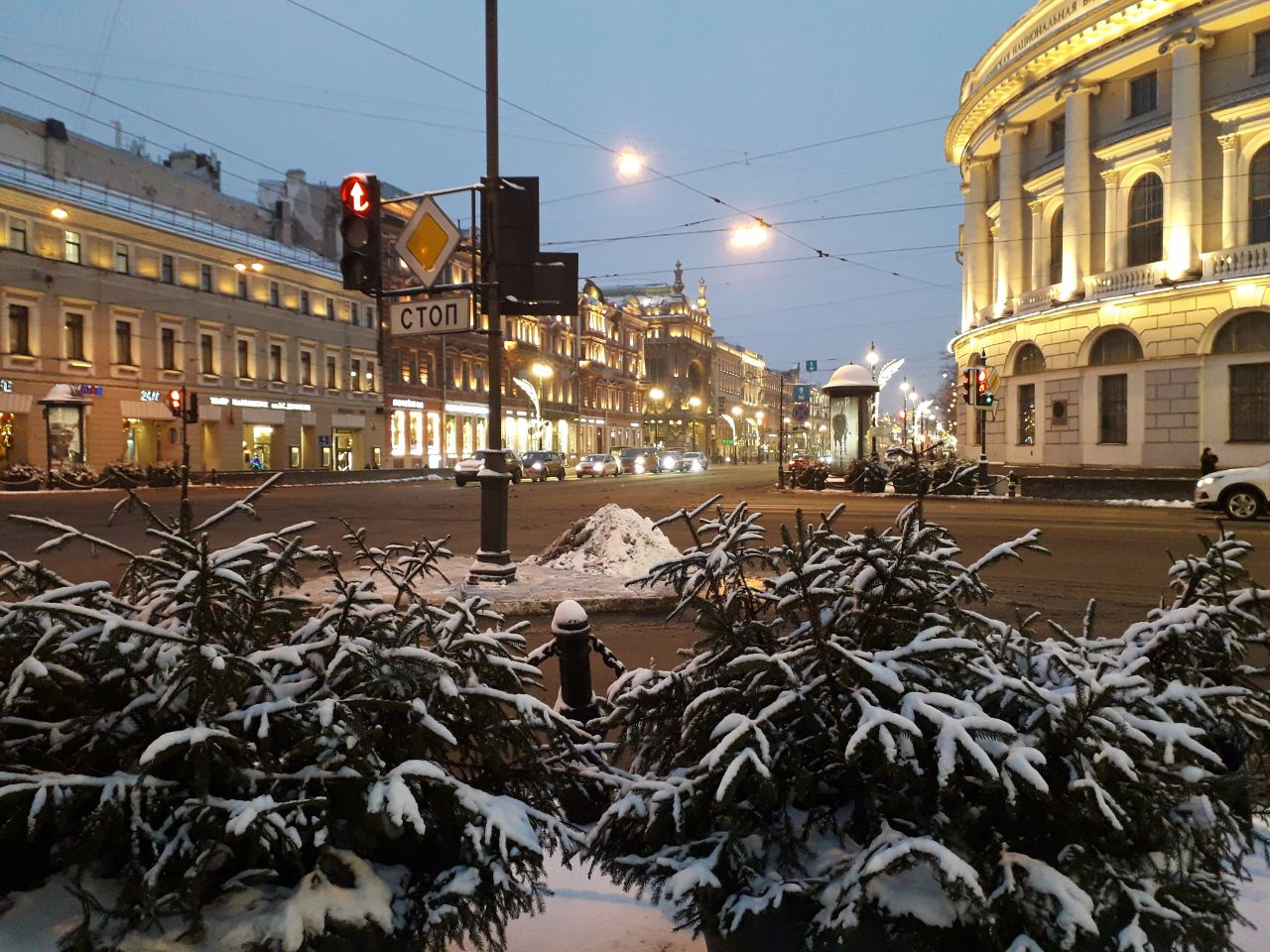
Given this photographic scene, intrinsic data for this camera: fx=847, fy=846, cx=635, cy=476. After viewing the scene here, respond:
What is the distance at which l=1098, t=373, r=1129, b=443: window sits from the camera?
28.6 m

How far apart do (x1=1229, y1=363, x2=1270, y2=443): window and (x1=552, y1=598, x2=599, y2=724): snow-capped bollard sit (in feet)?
96.1

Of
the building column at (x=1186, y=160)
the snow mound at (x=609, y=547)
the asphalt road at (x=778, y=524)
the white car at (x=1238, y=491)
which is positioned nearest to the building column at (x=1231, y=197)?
the building column at (x=1186, y=160)

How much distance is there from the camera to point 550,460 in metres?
45.2

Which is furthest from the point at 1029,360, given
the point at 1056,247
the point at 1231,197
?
the point at 1231,197

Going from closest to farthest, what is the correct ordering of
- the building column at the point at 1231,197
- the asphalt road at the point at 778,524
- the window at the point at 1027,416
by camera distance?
the asphalt road at the point at 778,524 < the building column at the point at 1231,197 < the window at the point at 1027,416

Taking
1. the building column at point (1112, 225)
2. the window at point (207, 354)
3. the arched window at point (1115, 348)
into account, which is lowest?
the arched window at point (1115, 348)

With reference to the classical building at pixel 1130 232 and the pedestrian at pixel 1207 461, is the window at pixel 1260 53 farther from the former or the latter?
the pedestrian at pixel 1207 461

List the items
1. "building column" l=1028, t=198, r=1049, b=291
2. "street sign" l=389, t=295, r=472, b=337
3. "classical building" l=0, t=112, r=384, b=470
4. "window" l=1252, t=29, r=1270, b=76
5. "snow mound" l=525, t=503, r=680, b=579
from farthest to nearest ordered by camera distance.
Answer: "classical building" l=0, t=112, r=384, b=470
"building column" l=1028, t=198, r=1049, b=291
"window" l=1252, t=29, r=1270, b=76
"snow mound" l=525, t=503, r=680, b=579
"street sign" l=389, t=295, r=472, b=337

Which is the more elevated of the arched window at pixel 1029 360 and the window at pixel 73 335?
the window at pixel 73 335

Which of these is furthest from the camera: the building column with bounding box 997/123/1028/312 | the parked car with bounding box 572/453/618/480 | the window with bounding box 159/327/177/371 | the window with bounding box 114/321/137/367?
the parked car with bounding box 572/453/618/480

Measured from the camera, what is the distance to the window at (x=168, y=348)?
133 ft

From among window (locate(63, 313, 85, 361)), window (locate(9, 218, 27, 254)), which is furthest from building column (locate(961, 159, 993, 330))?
window (locate(9, 218, 27, 254))

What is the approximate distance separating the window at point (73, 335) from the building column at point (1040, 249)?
1552 inches

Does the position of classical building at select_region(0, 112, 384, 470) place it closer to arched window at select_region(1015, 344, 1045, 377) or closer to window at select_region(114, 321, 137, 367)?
window at select_region(114, 321, 137, 367)
